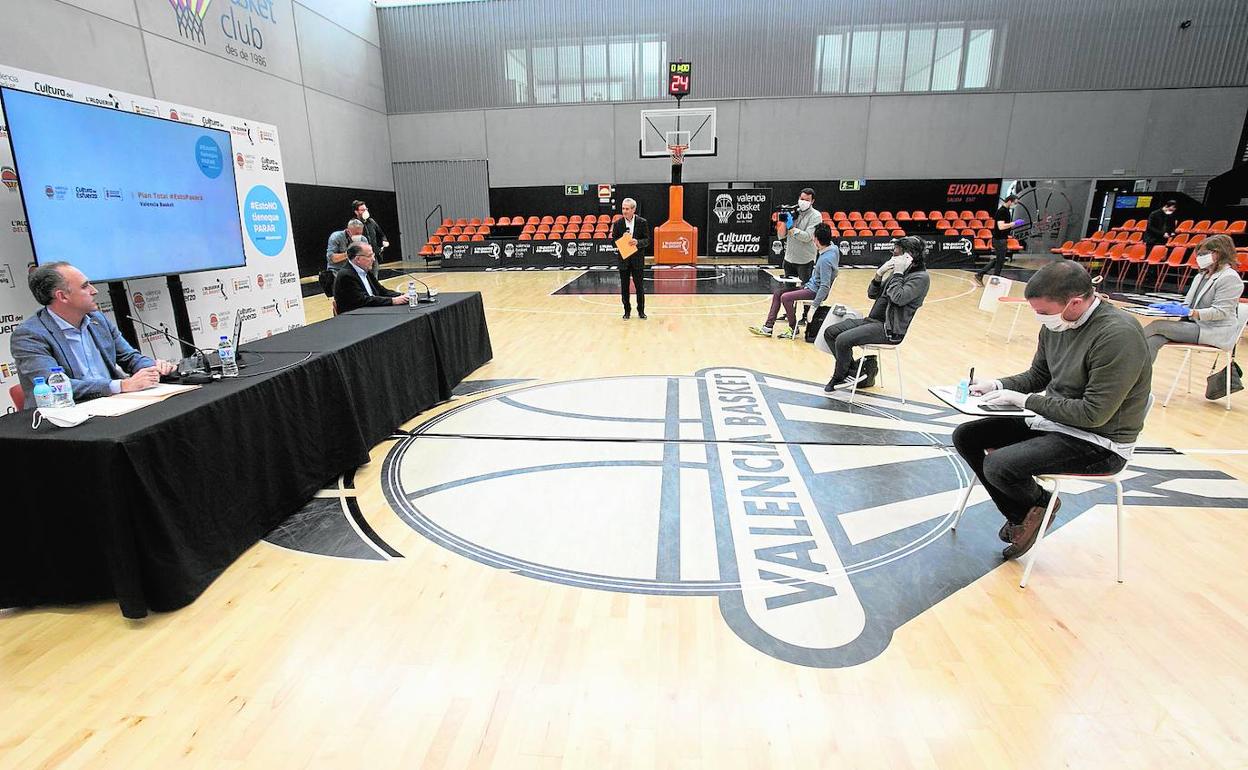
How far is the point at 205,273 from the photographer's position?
19.0 ft

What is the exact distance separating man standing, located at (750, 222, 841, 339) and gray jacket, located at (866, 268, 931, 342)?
1.13m

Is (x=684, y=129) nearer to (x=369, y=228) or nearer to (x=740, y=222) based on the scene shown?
(x=740, y=222)

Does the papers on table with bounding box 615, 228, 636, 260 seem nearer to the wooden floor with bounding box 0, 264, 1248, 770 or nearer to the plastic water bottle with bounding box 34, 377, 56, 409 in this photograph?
the wooden floor with bounding box 0, 264, 1248, 770

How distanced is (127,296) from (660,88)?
15.3 m

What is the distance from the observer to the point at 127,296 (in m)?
4.80

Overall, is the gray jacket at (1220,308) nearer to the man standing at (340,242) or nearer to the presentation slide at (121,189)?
the presentation slide at (121,189)

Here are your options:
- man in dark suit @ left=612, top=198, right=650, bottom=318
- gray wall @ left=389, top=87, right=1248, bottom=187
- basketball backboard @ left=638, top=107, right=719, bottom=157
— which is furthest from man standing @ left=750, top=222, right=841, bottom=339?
gray wall @ left=389, top=87, right=1248, bottom=187

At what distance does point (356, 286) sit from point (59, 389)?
10.6 ft

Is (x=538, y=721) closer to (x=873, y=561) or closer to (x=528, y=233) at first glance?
(x=873, y=561)

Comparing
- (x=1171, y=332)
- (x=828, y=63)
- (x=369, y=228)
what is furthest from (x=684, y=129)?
(x=1171, y=332)

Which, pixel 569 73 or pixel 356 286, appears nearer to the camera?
pixel 356 286

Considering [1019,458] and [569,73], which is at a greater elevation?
[569,73]

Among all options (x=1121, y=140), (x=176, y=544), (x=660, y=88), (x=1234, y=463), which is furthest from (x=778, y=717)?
(x=1121, y=140)

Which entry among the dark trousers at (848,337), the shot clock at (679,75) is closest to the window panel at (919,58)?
the shot clock at (679,75)
